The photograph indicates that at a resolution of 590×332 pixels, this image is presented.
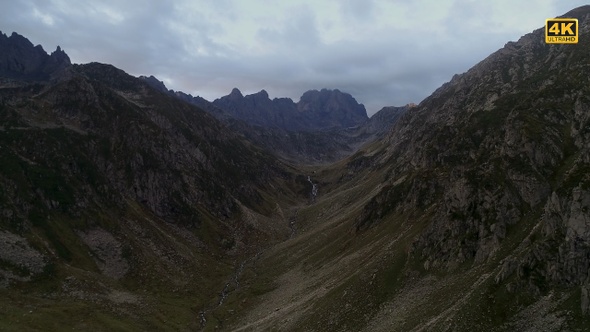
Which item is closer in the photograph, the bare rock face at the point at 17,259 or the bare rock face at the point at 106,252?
the bare rock face at the point at 17,259

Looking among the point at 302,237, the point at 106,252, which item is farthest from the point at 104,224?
the point at 302,237

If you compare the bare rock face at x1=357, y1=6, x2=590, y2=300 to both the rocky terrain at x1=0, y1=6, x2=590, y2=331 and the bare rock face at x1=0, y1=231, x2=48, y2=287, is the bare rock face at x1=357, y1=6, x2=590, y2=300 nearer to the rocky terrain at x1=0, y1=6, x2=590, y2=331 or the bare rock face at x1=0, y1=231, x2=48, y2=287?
the rocky terrain at x1=0, y1=6, x2=590, y2=331

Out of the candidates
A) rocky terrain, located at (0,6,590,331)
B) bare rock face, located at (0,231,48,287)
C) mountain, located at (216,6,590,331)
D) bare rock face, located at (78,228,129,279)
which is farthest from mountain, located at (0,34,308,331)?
mountain, located at (216,6,590,331)

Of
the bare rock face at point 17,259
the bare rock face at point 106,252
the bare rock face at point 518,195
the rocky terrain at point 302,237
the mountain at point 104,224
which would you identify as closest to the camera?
the bare rock face at point 518,195

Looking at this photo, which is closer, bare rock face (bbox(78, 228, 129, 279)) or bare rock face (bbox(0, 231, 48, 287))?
bare rock face (bbox(0, 231, 48, 287))

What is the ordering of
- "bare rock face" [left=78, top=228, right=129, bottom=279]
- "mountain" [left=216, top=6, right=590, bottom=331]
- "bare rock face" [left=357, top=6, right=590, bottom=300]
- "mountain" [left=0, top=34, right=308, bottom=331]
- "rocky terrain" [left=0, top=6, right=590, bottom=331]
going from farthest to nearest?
"bare rock face" [left=78, top=228, right=129, bottom=279] → "mountain" [left=0, top=34, right=308, bottom=331] → "rocky terrain" [left=0, top=6, right=590, bottom=331] → "bare rock face" [left=357, top=6, right=590, bottom=300] → "mountain" [left=216, top=6, right=590, bottom=331]

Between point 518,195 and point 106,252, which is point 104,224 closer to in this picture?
point 106,252

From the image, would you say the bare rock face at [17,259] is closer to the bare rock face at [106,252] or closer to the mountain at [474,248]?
the bare rock face at [106,252]

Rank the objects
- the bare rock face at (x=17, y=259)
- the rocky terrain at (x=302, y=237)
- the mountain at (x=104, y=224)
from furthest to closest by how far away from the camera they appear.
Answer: the mountain at (x=104, y=224)
the bare rock face at (x=17, y=259)
the rocky terrain at (x=302, y=237)

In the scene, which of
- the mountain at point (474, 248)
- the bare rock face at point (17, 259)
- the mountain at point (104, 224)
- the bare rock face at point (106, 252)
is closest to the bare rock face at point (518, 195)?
the mountain at point (474, 248)

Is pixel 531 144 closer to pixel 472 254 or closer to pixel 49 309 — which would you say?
pixel 472 254
